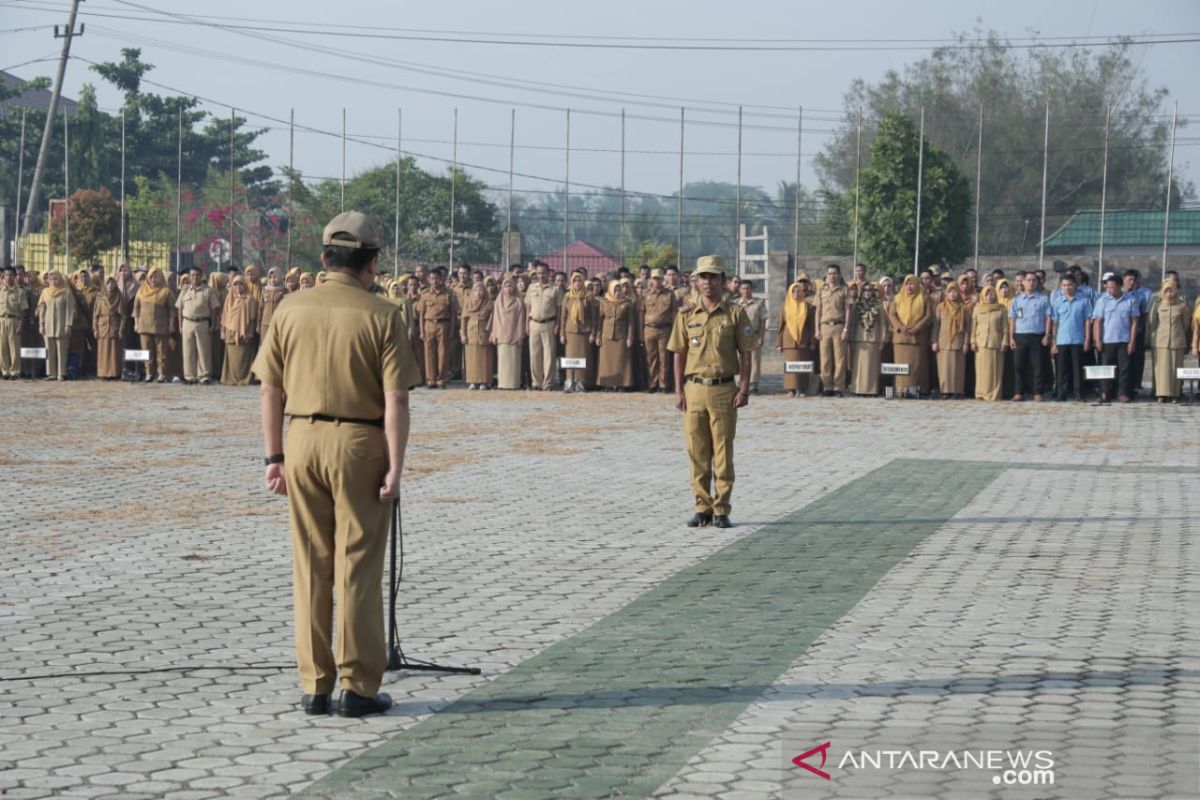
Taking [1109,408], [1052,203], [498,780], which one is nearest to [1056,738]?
[498,780]

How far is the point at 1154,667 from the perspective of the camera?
7109mm

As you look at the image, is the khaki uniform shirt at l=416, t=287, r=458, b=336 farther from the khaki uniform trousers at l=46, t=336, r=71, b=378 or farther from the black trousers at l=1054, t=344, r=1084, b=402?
the black trousers at l=1054, t=344, r=1084, b=402

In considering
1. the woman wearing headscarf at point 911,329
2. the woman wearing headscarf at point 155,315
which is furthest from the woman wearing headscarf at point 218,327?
the woman wearing headscarf at point 911,329

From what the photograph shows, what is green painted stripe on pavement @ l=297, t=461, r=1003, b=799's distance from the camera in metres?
5.37

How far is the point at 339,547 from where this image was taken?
6.16m

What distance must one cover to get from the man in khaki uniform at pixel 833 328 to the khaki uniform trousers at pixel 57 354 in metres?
13.2

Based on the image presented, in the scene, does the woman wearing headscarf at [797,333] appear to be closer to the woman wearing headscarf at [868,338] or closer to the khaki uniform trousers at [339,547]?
the woman wearing headscarf at [868,338]

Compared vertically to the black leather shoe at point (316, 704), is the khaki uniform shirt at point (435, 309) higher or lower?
higher

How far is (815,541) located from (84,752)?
6.18 m

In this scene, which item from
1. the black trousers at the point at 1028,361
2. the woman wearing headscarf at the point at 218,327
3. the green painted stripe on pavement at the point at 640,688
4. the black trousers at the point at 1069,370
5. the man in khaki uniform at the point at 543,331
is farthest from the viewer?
the woman wearing headscarf at the point at 218,327

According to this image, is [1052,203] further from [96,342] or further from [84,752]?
[84,752]

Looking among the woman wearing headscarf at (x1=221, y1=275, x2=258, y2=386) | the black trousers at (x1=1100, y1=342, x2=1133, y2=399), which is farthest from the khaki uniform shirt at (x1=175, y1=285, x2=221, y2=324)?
the black trousers at (x1=1100, y1=342, x2=1133, y2=399)

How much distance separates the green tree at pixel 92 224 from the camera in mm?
49312

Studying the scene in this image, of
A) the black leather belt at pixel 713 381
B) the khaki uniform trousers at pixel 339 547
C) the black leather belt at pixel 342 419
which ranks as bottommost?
the khaki uniform trousers at pixel 339 547
